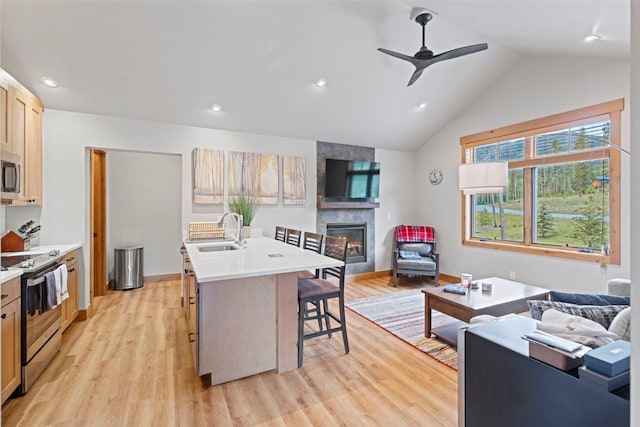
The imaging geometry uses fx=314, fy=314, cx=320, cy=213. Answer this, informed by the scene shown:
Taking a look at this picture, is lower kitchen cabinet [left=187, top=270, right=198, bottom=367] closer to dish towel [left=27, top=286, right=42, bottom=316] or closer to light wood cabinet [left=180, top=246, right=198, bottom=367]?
light wood cabinet [left=180, top=246, right=198, bottom=367]

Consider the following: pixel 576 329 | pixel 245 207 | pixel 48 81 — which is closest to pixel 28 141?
pixel 48 81

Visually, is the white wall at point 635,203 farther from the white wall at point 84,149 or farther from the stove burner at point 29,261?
the white wall at point 84,149

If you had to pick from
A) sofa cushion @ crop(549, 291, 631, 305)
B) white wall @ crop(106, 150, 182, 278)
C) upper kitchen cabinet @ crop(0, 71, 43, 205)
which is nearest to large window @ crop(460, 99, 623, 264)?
sofa cushion @ crop(549, 291, 631, 305)

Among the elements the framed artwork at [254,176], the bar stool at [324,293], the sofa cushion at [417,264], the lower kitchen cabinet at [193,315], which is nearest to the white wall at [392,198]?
the sofa cushion at [417,264]

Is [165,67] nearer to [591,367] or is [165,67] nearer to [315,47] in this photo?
[315,47]

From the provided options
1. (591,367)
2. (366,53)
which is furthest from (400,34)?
(591,367)

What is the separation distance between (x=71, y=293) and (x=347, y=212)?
155 inches

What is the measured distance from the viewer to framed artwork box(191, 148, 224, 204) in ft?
14.2

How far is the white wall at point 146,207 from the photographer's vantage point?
5219mm

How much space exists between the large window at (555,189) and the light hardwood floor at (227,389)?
2.75 metres

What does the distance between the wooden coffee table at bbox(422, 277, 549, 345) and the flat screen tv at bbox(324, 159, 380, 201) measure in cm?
255

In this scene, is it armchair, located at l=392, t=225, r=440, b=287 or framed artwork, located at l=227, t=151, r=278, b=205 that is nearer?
framed artwork, located at l=227, t=151, r=278, b=205

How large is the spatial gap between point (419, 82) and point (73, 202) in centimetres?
459

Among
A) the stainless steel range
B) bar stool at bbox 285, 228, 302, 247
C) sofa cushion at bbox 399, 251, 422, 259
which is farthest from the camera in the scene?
sofa cushion at bbox 399, 251, 422, 259
